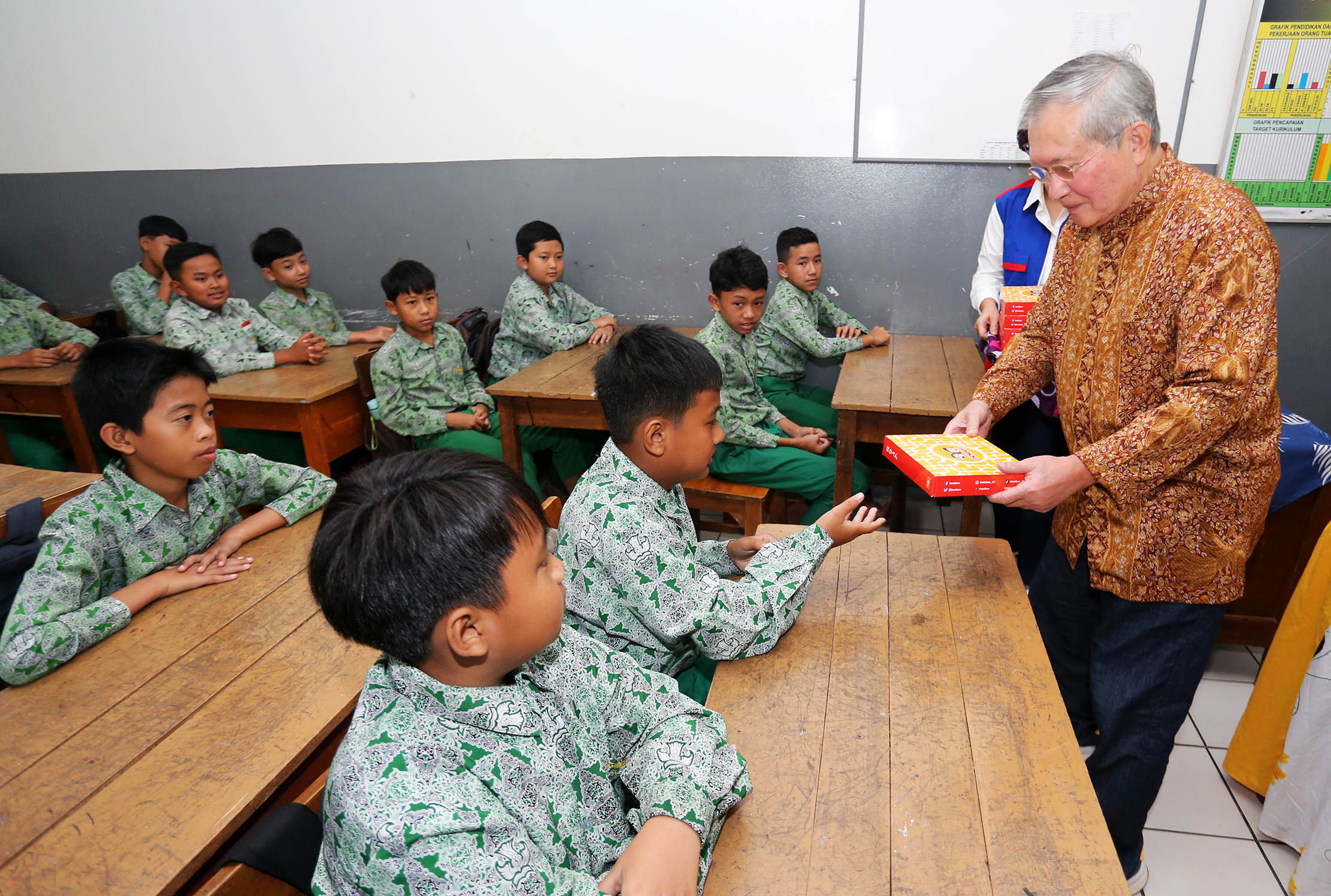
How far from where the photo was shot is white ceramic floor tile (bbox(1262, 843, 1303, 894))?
6.05 ft

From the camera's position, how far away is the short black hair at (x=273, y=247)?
4055mm

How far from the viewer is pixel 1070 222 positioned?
1.71 metres

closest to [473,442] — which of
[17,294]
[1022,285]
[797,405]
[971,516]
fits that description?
[797,405]

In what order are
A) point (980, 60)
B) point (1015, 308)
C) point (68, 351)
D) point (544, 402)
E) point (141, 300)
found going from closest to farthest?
point (1015, 308), point (544, 402), point (980, 60), point (68, 351), point (141, 300)

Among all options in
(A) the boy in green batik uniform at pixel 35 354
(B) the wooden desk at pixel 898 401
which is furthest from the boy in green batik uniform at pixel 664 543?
(A) the boy in green batik uniform at pixel 35 354

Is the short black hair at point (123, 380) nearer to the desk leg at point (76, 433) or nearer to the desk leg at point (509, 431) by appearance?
the desk leg at point (509, 431)

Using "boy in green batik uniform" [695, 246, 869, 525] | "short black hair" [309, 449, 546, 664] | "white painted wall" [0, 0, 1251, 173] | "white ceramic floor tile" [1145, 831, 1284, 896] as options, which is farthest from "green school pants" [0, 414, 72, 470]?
"white ceramic floor tile" [1145, 831, 1284, 896]

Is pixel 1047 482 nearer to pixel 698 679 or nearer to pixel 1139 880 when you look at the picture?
pixel 698 679

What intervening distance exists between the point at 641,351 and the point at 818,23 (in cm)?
286

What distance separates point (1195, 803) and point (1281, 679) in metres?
0.40

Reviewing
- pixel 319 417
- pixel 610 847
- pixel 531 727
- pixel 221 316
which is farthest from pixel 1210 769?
pixel 221 316

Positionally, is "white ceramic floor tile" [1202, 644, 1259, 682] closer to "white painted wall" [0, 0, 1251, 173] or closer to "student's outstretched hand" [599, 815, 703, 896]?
"white painted wall" [0, 0, 1251, 173]

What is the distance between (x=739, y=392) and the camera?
10.3ft

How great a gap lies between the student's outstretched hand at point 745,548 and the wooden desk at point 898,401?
3.85 ft
